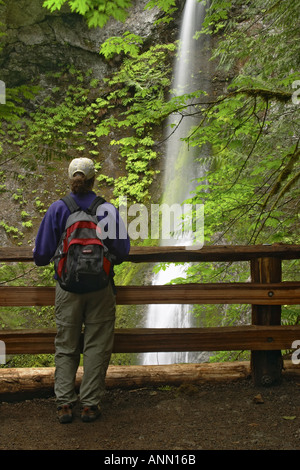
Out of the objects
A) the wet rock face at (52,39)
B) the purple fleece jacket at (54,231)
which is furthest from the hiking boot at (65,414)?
the wet rock face at (52,39)

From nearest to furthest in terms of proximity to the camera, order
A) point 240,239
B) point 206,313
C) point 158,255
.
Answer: point 158,255 → point 240,239 → point 206,313

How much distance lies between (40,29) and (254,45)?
12431 mm

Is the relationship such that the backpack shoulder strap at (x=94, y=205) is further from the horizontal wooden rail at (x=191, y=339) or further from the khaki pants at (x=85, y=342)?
the horizontal wooden rail at (x=191, y=339)

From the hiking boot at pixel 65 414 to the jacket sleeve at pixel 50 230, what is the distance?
1135 millimetres

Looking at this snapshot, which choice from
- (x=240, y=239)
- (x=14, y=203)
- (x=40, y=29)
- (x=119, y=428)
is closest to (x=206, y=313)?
(x=240, y=239)

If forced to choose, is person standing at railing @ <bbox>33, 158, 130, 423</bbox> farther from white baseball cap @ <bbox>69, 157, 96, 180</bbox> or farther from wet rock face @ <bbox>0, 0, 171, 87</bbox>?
wet rock face @ <bbox>0, 0, 171, 87</bbox>

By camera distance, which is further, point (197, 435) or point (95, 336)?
point (95, 336)

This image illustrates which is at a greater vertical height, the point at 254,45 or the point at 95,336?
the point at 254,45

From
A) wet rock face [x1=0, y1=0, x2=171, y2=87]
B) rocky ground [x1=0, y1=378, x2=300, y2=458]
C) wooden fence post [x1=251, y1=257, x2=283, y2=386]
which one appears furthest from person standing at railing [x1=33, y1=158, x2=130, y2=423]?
wet rock face [x1=0, y1=0, x2=171, y2=87]

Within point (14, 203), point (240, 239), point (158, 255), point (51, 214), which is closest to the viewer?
point (51, 214)

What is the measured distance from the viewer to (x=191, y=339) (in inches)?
142

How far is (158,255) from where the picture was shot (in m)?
3.57
